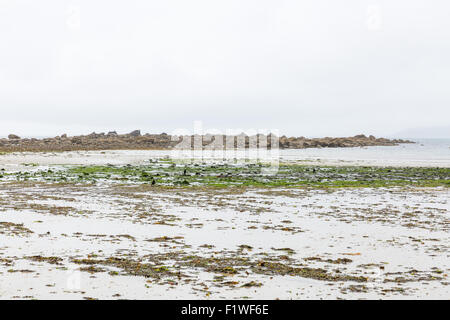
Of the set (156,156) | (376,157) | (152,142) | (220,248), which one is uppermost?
(152,142)

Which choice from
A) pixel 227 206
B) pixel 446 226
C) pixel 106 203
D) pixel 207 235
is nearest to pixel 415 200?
pixel 446 226

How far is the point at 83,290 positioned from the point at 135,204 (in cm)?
989

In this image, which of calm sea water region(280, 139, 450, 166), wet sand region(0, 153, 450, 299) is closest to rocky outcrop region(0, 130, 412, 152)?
calm sea water region(280, 139, 450, 166)

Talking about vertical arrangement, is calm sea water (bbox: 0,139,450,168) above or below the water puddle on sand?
above

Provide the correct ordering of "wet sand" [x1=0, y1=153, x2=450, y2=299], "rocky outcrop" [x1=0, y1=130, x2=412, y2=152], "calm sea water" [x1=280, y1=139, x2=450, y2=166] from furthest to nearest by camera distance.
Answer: "rocky outcrop" [x1=0, y1=130, x2=412, y2=152] → "calm sea water" [x1=280, y1=139, x2=450, y2=166] → "wet sand" [x1=0, y1=153, x2=450, y2=299]

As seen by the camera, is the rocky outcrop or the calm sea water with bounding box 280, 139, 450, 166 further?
the rocky outcrop

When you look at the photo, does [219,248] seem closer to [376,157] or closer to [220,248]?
[220,248]

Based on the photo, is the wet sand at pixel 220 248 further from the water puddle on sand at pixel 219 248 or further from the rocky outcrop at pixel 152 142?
the rocky outcrop at pixel 152 142

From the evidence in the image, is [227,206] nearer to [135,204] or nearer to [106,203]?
[135,204]

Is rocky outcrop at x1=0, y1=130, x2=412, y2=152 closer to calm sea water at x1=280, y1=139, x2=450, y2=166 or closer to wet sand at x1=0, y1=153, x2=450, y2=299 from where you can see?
calm sea water at x1=280, y1=139, x2=450, y2=166

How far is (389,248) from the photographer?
10688 millimetres

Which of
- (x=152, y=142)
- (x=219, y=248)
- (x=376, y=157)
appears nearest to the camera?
(x=219, y=248)

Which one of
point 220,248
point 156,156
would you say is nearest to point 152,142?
point 156,156

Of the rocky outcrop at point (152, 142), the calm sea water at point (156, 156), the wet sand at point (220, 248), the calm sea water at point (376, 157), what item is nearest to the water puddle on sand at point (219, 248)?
the wet sand at point (220, 248)
